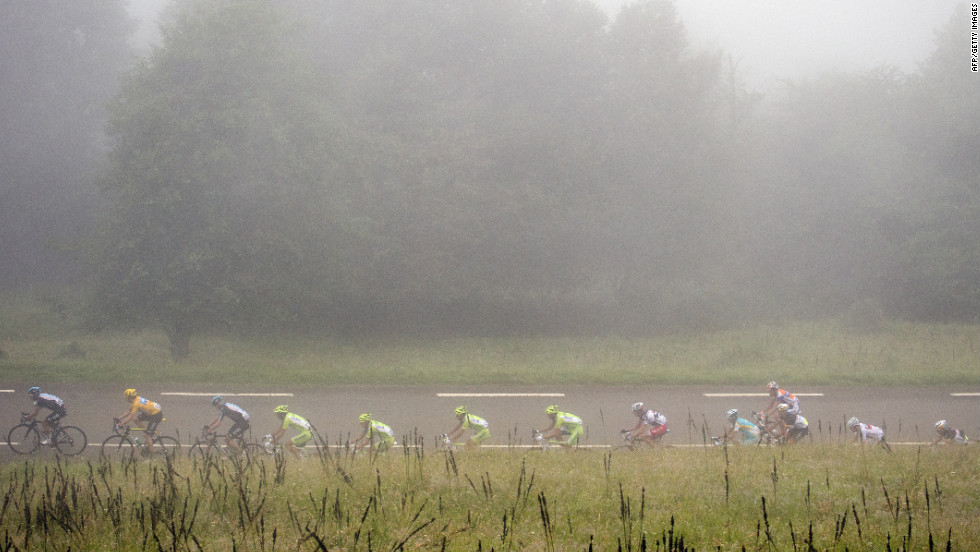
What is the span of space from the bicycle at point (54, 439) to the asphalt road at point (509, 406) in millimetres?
253

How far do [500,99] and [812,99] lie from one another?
57.9 ft

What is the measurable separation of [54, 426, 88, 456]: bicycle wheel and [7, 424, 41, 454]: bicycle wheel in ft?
0.94

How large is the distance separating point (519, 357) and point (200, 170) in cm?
923

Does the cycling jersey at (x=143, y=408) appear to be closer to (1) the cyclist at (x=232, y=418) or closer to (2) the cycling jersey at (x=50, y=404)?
(1) the cyclist at (x=232, y=418)

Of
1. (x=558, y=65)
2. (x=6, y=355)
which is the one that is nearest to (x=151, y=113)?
(x=6, y=355)

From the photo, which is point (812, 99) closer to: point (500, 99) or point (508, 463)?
point (500, 99)

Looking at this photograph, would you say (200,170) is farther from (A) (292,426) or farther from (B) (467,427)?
(B) (467,427)

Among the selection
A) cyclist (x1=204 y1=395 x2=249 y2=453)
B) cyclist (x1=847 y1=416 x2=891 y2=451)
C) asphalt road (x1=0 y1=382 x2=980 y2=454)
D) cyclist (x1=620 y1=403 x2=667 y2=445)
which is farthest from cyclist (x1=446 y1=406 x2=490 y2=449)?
cyclist (x1=847 y1=416 x2=891 y2=451)

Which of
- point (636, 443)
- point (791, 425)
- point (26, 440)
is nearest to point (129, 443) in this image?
point (26, 440)

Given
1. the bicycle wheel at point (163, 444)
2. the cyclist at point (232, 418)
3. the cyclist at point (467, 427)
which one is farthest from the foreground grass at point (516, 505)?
the cyclist at point (232, 418)

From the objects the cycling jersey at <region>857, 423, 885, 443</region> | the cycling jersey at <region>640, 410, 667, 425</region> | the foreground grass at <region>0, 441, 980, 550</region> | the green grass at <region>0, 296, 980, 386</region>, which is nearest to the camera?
the foreground grass at <region>0, 441, 980, 550</region>

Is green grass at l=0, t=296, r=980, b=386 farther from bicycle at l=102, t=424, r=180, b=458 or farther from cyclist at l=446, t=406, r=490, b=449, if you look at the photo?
cyclist at l=446, t=406, r=490, b=449

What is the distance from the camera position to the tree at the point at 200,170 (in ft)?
57.5

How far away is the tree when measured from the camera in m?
17.5
